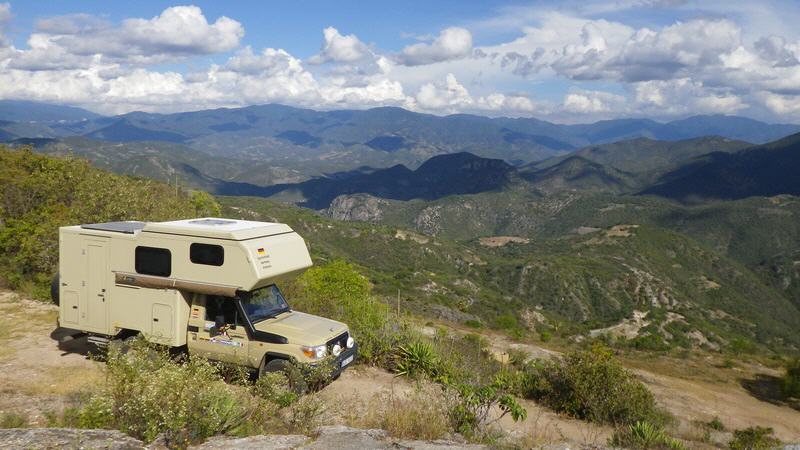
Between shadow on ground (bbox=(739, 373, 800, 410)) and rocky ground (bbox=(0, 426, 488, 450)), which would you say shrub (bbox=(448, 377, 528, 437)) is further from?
shadow on ground (bbox=(739, 373, 800, 410))

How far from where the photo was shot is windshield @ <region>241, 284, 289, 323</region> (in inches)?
460

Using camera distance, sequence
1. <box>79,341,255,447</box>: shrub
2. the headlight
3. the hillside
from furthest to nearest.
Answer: the hillside
the headlight
<box>79,341,255,447</box>: shrub

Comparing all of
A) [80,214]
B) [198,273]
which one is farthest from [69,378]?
[80,214]

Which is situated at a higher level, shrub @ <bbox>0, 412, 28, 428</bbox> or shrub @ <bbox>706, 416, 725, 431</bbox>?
shrub @ <bbox>0, 412, 28, 428</bbox>

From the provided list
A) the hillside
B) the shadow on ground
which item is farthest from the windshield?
the hillside

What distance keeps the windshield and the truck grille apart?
1.70m

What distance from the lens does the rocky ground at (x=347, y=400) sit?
7.16 metres

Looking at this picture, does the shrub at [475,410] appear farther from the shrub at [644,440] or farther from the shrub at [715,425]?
the shrub at [715,425]

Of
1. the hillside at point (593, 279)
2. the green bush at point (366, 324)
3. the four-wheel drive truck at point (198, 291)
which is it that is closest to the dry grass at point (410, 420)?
the four-wheel drive truck at point (198, 291)

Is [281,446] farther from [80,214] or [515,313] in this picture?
[515,313]

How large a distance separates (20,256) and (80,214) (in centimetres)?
291

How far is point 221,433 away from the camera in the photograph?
7.57 meters

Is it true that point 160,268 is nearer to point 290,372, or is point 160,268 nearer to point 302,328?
point 302,328

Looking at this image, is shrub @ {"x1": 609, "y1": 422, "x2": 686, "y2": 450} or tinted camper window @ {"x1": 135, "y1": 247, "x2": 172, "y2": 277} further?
tinted camper window @ {"x1": 135, "y1": 247, "x2": 172, "y2": 277}
